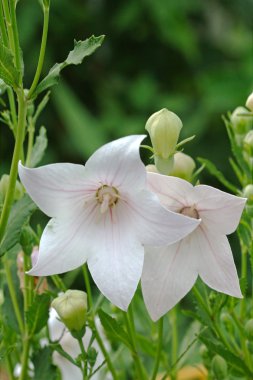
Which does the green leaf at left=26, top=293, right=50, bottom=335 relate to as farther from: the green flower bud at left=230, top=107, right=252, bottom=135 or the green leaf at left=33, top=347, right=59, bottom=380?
the green flower bud at left=230, top=107, right=252, bottom=135

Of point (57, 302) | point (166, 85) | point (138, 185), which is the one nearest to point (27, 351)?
point (57, 302)

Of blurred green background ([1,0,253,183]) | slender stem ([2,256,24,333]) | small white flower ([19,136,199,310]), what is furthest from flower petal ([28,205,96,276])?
blurred green background ([1,0,253,183])

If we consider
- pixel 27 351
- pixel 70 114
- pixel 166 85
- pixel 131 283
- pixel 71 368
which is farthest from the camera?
pixel 166 85

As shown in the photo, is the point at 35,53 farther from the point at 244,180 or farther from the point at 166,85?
the point at 244,180

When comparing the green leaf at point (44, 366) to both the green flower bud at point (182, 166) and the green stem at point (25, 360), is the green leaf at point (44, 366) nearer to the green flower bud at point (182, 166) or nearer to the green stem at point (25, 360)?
the green stem at point (25, 360)

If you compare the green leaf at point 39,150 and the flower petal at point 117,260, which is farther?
the green leaf at point 39,150

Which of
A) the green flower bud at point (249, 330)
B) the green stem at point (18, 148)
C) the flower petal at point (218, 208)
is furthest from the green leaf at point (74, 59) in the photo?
the green flower bud at point (249, 330)
